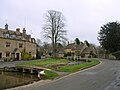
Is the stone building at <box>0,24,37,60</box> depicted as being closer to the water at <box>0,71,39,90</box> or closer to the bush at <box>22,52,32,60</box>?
the bush at <box>22,52,32,60</box>

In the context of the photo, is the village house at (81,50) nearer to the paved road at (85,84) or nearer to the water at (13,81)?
the water at (13,81)

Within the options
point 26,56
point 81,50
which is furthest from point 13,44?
point 81,50

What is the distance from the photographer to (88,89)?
17.1 m

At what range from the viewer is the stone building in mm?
73500

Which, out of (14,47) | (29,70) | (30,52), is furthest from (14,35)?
(29,70)

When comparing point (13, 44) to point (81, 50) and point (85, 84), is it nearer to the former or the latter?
point (81, 50)

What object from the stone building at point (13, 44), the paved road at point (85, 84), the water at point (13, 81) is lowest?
the water at point (13, 81)

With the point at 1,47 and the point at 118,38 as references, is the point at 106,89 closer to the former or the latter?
the point at 1,47

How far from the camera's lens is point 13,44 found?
255ft

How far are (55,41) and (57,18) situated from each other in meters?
9.33

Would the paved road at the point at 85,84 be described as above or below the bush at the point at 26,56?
below

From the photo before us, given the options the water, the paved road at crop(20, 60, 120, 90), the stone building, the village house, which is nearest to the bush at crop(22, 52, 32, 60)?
the stone building

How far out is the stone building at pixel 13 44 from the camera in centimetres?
7350

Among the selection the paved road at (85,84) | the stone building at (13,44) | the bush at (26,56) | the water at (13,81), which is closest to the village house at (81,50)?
the stone building at (13,44)
